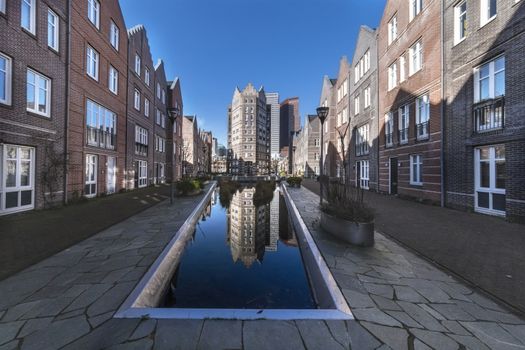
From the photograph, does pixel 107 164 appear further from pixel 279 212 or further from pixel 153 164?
pixel 279 212

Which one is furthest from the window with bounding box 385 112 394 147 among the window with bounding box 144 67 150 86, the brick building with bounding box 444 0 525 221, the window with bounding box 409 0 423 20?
the window with bounding box 144 67 150 86

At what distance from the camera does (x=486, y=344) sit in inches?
95.1

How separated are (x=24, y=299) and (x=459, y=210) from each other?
13.9 meters

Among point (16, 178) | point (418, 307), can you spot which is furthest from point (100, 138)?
point (418, 307)

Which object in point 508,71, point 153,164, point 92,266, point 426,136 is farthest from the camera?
point 153,164

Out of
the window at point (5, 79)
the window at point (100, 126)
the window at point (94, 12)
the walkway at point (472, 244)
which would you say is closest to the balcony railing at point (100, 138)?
the window at point (100, 126)

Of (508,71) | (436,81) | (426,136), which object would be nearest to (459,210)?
(426,136)

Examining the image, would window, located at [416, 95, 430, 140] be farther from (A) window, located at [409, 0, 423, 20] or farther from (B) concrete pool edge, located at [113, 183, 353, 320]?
(B) concrete pool edge, located at [113, 183, 353, 320]

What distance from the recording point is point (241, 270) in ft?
16.9

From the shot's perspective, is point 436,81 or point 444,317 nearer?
point 444,317

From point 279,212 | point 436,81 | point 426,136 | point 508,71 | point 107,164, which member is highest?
point 436,81

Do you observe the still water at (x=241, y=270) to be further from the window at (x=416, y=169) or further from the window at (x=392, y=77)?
the window at (x=392, y=77)

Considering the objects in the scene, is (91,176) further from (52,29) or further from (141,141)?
(141,141)

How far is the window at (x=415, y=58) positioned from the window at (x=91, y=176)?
19.3m
